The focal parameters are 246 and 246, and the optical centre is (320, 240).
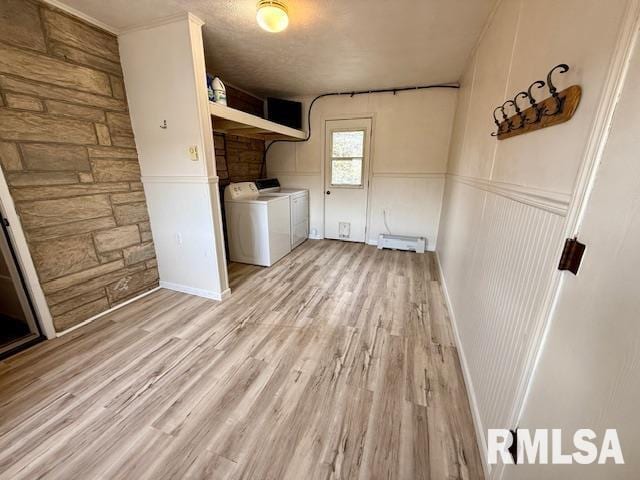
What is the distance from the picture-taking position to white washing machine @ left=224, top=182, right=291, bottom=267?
3094mm

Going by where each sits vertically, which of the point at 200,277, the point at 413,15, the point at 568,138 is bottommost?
the point at 200,277

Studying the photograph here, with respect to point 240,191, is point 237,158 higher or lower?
A: higher

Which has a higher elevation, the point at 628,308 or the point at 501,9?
the point at 501,9

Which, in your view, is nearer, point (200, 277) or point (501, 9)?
point (501, 9)

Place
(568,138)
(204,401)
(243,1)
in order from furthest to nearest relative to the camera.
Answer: (243,1)
(204,401)
(568,138)

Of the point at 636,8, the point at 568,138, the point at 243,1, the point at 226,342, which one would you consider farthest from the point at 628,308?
the point at 243,1

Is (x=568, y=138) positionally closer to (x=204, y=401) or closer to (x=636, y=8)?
(x=636, y=8)

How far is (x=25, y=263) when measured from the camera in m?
1.71

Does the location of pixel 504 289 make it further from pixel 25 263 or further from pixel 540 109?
pixel 25 263

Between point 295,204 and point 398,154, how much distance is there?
5.80ft

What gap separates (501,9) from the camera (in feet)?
5.28

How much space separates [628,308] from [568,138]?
0.55m

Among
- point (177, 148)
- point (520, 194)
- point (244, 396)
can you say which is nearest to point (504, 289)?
point (520, 194)

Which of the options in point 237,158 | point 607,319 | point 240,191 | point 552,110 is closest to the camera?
point 607,319
